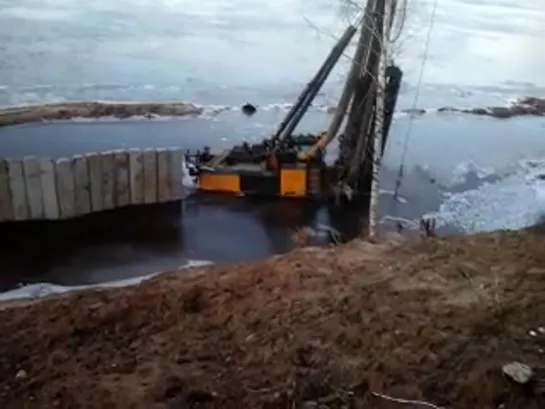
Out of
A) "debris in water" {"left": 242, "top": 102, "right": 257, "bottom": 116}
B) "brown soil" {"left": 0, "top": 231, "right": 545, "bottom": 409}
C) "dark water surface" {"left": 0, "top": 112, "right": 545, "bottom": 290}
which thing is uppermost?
"brown soil" {"left": 0, "top": 231, "right": 545, "bottom": 409}

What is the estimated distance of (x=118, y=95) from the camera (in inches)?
1144

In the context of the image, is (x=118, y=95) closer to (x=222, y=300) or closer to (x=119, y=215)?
(x=119, y=215)

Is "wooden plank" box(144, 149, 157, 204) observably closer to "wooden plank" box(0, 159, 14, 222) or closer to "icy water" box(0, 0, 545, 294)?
"icy water" box(0, 0, 545, 294)

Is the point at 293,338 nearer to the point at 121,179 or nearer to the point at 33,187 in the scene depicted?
the point at 33,187

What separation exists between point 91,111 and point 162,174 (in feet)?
33.4

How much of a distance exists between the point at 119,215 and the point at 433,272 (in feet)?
28.9

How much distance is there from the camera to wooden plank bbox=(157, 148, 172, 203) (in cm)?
1644

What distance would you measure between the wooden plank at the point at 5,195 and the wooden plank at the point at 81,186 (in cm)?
135

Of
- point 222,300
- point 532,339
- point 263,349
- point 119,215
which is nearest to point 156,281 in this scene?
point 222,300

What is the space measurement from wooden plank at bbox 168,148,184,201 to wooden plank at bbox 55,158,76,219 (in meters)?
2.37

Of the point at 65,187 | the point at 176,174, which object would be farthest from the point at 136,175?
the point at 65,187

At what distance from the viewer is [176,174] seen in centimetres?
1664

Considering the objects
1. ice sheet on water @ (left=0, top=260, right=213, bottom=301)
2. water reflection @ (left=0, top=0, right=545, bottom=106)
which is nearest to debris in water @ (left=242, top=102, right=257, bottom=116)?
water reflection @ (left=0, top=0, right=545, bottom=106)

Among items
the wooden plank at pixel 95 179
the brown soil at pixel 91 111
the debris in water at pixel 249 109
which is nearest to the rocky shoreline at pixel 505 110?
the debris in water at pixel 249 109
